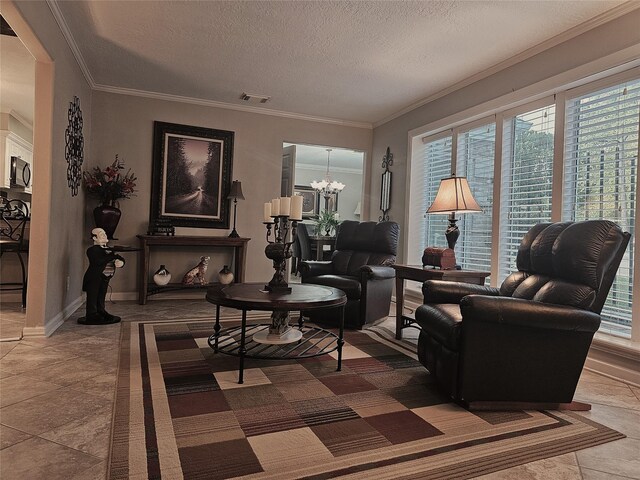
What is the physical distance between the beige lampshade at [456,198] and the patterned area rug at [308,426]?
4.47 feet

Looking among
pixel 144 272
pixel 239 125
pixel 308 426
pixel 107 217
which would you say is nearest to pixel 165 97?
pixel 239 125

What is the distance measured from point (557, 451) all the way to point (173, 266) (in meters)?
4.58

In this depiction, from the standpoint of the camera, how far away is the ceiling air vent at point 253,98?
16.7ft

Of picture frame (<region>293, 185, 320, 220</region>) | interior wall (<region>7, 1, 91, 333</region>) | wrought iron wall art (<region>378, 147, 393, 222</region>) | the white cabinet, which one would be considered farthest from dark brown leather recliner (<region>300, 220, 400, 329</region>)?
the white cabinet

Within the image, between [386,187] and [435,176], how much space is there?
87 centimetres

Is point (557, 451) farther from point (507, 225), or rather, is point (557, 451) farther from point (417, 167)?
point (417, 167)

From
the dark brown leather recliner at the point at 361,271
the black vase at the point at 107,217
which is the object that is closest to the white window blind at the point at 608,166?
the dark brown leather recliner at the point at 361,271

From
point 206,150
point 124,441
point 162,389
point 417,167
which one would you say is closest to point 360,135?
point 417,167

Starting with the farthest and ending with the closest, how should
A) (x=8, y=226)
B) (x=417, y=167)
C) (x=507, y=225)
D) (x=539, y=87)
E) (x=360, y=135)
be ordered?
(x=360, y=135) → (x=417, y=167) → (x=8, y=226) → (x=507, y=225) → (x=539, y=87)

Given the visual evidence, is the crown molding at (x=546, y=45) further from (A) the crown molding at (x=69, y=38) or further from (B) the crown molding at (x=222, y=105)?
(A) the crown molding at (x=69, y=38)

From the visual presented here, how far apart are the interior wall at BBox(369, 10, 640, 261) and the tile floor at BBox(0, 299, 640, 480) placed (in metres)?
2.31

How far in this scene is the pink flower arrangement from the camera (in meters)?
4.64

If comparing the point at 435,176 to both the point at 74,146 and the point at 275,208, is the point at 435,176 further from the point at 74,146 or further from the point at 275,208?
the point at 74,146

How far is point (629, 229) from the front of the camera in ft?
9.59
